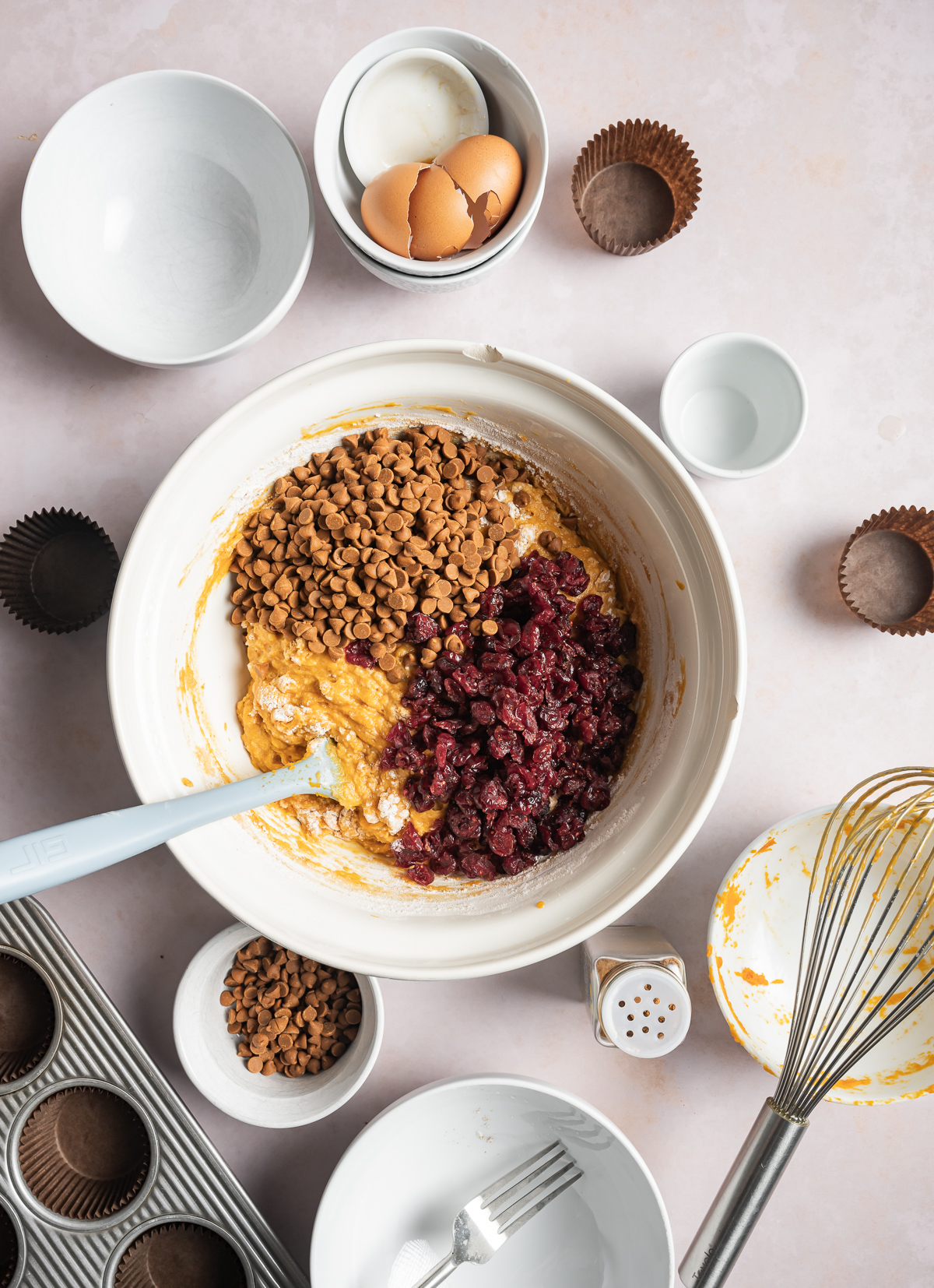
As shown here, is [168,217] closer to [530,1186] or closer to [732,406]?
[732,406]

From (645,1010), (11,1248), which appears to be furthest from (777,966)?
(11,1248)

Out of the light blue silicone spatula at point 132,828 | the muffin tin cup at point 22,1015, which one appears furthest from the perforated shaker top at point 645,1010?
the muffin tin cup at point 22,1015

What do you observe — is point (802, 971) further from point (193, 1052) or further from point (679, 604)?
point (193, 1052)

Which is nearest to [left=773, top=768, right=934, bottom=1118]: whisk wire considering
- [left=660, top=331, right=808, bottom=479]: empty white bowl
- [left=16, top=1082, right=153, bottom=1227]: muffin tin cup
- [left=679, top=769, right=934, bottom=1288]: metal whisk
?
[left=679, top=769, right=934, bottom=1288]: metal whisk

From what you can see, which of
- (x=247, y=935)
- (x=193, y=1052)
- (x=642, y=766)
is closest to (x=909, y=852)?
(x=642, y=766)

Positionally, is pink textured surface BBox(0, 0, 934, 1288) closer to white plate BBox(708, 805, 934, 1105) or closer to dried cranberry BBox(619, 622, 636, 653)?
white plate BBox(708, 805, 934, 1105)

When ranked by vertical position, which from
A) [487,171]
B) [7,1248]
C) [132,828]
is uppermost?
[487,171]
